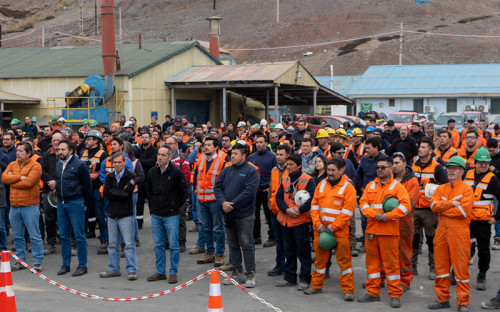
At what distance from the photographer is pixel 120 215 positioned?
8.77 m

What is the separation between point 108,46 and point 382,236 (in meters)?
22.1

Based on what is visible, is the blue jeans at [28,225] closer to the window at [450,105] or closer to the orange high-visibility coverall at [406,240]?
the orange high-visibility coverall at [406,240]

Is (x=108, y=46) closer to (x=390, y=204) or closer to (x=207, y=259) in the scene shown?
(x=207, y=259)

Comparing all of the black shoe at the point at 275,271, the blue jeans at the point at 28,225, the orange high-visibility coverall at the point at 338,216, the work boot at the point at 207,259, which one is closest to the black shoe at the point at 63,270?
the blue jeans at the point at 28,225

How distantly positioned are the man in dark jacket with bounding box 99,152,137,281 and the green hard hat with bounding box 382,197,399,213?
3.73 meters

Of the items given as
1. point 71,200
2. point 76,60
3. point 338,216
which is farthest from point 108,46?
point 338,216

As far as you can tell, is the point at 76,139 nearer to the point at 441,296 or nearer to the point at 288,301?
the point at 288,301

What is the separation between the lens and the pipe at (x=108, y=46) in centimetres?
2672

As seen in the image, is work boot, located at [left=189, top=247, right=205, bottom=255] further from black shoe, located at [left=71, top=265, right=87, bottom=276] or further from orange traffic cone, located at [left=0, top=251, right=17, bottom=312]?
orange traffic cone, located at [left=0, top=251, right=17, bottom=312]

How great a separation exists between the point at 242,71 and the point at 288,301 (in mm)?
21510

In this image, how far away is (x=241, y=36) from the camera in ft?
311

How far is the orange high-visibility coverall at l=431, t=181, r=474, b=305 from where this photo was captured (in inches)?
287

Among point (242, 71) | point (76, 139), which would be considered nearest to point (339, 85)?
point (242, 71)

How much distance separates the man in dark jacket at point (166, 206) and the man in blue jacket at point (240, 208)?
613 mm
